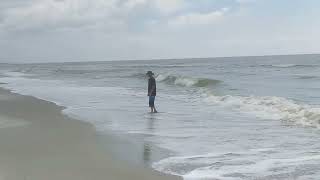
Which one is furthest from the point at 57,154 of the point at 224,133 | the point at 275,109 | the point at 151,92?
the point at 275,109

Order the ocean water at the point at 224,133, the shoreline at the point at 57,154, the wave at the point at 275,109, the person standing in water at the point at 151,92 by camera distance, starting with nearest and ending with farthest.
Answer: the shoreline at the point at 57,154, the ocean water at the point at 224,133, the wave at the point at 275,109, the person standing in water at the point at 151,92

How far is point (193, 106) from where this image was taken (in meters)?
19.5

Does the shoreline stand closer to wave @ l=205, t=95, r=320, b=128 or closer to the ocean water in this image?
the ocean water

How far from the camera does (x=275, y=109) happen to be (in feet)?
58.2

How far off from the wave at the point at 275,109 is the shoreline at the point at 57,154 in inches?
240

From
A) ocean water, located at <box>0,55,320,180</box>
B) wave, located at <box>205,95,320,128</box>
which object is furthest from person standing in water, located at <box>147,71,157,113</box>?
wave, located at <box>205,95,320,128</box>

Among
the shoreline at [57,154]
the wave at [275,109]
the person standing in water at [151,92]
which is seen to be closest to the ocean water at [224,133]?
the wave at [275,109]

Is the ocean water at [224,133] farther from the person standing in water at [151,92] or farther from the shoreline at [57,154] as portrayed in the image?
the shoreline at [57,154]

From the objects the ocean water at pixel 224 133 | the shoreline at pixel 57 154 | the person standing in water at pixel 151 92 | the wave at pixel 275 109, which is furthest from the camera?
the person standing in water at pixel 151 92

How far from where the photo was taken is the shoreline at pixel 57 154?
772cm

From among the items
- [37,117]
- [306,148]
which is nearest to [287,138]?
[306,148]

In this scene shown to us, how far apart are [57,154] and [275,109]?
10.3 m

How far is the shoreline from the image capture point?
7723 mm

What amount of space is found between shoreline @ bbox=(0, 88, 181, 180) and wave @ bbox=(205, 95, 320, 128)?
240 inches
